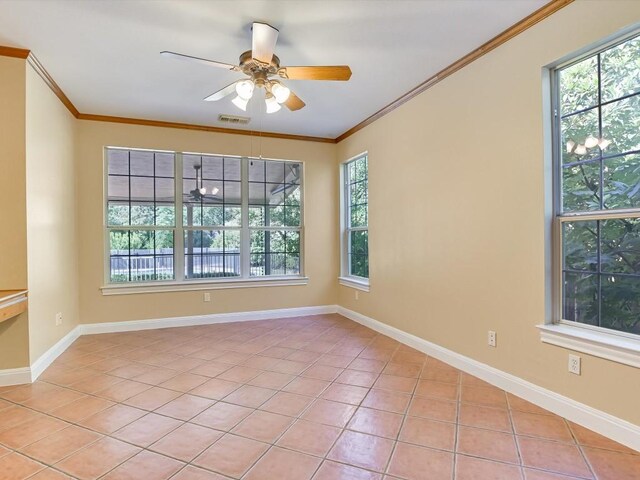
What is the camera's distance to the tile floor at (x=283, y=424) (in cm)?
180

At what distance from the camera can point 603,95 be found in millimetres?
2164

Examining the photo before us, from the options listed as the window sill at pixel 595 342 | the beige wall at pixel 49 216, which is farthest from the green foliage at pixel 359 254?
the beige wall at pixel 49 216

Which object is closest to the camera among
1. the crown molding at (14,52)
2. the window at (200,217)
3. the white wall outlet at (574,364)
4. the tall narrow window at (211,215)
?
the white wall outlet at (574,364)

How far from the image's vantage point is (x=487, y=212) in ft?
9.30

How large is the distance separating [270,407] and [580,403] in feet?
6.45

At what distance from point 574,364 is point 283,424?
185 cm

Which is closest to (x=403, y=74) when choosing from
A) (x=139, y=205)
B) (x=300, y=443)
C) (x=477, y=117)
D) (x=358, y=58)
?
(x=358, y=58)

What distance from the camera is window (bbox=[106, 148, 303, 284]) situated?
15.0ft

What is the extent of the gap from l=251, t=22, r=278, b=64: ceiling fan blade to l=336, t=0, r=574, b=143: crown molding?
1604 mm

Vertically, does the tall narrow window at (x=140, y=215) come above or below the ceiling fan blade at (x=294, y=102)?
below

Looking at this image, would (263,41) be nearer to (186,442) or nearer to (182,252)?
(186,442)

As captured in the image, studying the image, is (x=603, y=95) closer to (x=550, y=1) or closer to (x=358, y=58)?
(x=550, y=1)

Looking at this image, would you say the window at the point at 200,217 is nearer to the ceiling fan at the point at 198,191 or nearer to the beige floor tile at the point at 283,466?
the ceiling fan at the point at 198,191

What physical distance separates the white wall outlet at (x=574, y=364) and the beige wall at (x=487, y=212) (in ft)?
0.13
